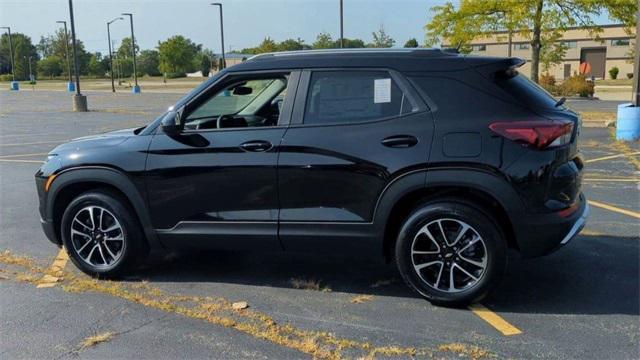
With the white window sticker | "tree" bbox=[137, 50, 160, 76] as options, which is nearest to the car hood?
the white window sticker

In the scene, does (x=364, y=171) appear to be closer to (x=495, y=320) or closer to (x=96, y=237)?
(x=495, y=320)

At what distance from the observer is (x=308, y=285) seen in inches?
187

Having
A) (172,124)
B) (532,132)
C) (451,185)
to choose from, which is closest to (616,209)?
(532,132)

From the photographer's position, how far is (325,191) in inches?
170

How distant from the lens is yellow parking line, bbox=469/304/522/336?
385 centimetres

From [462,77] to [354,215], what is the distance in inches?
49.1

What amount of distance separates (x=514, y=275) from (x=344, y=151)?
1.87m

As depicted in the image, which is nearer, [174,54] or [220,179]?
[220,179]

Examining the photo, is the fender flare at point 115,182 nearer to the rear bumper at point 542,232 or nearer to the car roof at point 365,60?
the car roof at point 365,60

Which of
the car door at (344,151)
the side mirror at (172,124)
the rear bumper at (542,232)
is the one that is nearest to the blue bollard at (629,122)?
the rear bumper at (542,232)

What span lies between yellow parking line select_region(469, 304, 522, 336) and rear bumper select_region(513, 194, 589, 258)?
474 mm

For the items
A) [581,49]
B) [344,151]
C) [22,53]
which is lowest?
[344,151]

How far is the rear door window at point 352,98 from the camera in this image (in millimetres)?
4250

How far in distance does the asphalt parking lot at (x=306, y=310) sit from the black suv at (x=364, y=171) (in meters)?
0.35
